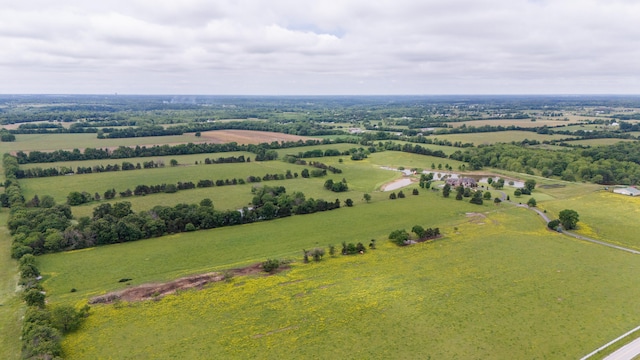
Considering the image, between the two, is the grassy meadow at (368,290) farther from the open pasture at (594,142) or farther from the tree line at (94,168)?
the open pasture at (594,142)

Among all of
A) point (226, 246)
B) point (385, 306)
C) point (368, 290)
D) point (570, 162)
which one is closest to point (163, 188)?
point (226, 246)

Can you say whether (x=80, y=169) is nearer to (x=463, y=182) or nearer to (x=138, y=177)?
(x=138, y=177)

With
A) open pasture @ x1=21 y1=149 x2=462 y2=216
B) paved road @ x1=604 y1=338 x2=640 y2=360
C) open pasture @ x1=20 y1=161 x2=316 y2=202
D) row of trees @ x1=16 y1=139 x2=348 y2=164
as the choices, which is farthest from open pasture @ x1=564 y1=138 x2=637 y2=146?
paved road @ x1=604 y1=338 x2=640 y2=360

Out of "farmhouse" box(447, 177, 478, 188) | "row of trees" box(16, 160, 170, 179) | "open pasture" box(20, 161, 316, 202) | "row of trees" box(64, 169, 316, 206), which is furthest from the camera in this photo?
"farmhouse" box(447, 177, 478, 188)

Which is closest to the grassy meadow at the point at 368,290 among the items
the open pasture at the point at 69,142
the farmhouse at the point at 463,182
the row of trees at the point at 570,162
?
the farmhouse at the point at 463,182

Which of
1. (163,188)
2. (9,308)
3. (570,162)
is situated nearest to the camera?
(9,308)

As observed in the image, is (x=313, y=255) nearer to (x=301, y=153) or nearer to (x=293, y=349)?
(x=293, y=349)

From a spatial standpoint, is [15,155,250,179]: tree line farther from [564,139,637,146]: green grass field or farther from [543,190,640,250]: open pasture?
[564,139,637,146]: green grass field
